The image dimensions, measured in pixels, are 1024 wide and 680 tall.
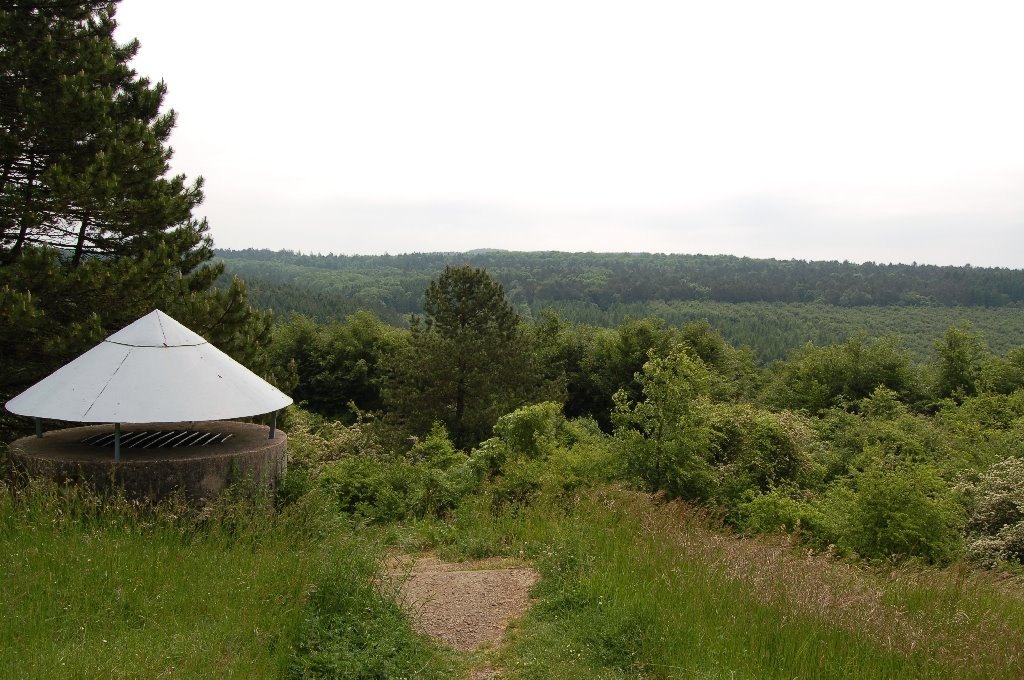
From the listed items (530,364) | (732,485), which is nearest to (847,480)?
(732,485)

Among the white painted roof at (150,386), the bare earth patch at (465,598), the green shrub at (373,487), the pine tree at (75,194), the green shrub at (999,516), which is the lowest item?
the green shrub at (999,516)

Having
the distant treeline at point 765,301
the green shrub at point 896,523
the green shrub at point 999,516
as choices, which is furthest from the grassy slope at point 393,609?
the distant treeline at point 765,301

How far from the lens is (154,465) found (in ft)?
Answer: 23.1

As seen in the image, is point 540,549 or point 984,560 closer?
point 540,549

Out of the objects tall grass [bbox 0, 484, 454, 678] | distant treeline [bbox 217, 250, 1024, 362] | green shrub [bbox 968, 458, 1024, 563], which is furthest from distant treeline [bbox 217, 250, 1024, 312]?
tall grass [bbox 0, 484, 454, 678]

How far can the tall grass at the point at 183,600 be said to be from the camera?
165 inches

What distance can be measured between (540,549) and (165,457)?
4448mm

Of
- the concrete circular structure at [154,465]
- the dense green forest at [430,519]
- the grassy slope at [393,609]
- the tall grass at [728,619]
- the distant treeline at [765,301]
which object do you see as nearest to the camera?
the grassy slope at [393,609]

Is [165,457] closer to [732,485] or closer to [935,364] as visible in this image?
[732,485]

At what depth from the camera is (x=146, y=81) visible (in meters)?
13.8

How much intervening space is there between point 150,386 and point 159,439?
106 centimetres

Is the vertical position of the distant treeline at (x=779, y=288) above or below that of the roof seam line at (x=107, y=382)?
above

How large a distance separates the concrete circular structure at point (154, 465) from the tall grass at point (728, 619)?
12.3 feet

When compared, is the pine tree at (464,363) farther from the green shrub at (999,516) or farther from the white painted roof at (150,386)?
the white painted roof at (150,386)
